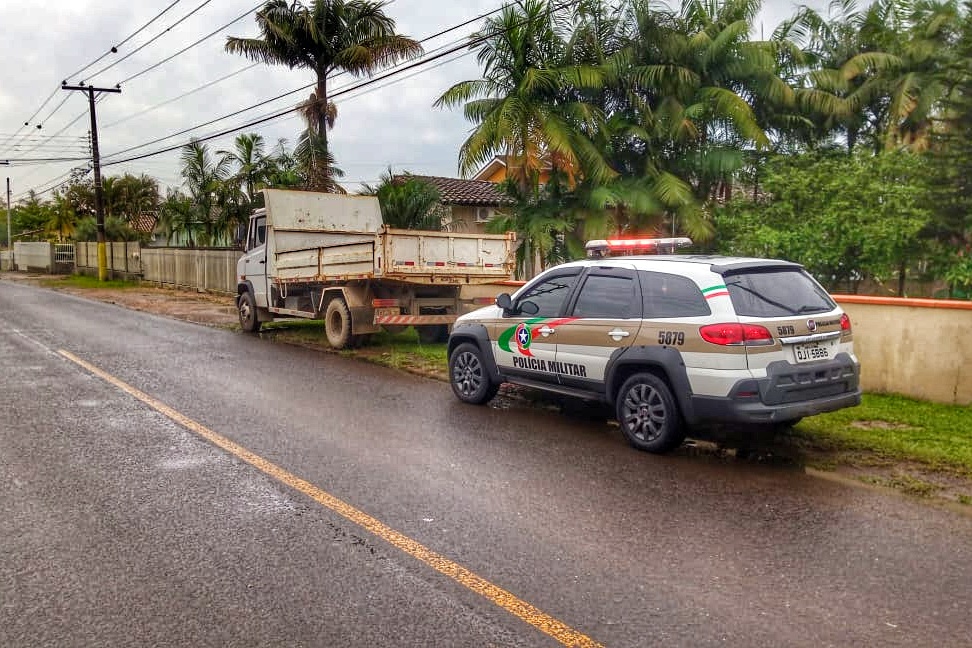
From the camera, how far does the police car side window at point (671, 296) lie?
6.65 meters

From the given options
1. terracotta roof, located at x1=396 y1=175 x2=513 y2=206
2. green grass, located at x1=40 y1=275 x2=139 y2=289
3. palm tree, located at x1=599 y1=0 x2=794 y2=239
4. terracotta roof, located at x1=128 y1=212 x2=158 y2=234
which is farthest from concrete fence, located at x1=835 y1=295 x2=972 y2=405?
terracotta roof, located at x1=128 y1=212 x2=158 y2=234

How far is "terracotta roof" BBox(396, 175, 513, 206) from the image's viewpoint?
3388 centimetres

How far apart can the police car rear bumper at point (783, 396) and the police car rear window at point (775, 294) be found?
45cm

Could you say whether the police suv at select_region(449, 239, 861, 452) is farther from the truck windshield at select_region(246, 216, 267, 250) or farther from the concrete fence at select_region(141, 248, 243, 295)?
the concrete fence at select_region(141, 248, 243, 295)

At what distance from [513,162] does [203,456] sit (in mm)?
14399

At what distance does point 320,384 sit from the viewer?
10477mm

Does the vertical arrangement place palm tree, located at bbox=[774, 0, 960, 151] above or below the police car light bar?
above

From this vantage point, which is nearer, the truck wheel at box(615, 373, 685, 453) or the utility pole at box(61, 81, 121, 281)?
the truck wheel at box(615, 373, 685, 453)

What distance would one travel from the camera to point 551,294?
26.8 ft

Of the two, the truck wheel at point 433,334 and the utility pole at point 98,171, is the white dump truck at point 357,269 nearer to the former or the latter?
the truck wheel at point 433,334

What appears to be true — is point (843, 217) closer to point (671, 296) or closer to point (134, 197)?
point (671, 296)

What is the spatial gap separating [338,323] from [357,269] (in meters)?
1.24

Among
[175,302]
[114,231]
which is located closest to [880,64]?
[175,302]

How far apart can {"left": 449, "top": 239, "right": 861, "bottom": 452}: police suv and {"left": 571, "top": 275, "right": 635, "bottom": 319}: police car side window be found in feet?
0.04
